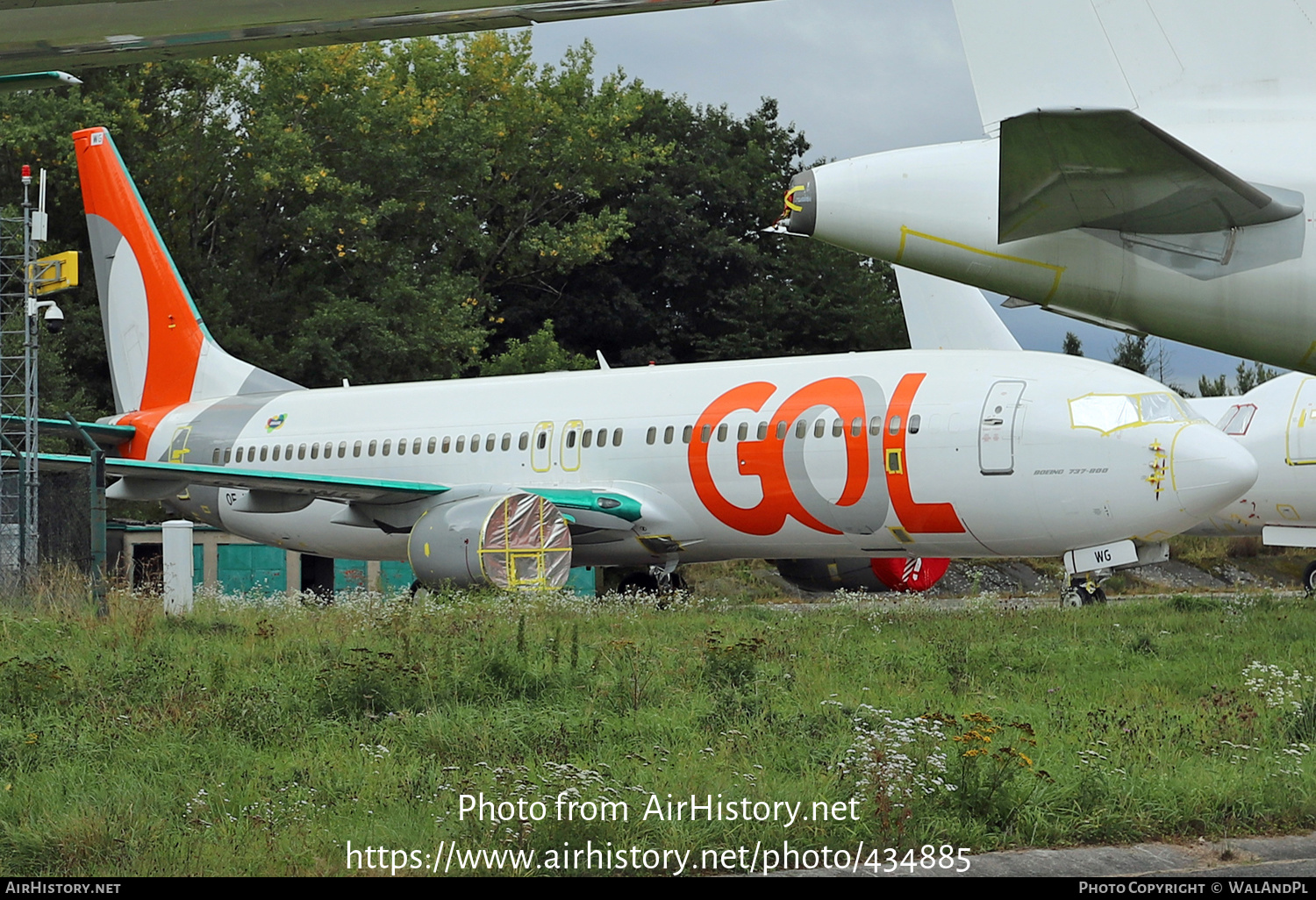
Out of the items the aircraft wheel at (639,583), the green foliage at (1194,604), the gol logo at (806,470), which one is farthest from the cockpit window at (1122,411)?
the aircraft wheel at (639,583)

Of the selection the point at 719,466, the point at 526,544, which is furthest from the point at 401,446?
the point at 719,466

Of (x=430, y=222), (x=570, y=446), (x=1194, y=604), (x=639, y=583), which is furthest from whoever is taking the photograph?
(x=430, y=222)

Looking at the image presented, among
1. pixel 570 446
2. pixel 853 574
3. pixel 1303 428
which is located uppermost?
pixel 1303 428

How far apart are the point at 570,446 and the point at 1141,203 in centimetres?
1201

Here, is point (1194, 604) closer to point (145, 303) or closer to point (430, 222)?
point (145, 303)

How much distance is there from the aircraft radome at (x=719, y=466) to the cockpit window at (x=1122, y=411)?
24 millimetres

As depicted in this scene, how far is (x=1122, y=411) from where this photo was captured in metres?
14.3

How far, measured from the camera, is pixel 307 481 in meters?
16.2

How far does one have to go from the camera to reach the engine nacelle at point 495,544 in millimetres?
15836

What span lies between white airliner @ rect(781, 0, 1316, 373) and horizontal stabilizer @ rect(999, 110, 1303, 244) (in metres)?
0.02

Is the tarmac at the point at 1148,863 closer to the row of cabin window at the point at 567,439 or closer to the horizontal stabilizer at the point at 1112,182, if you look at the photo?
the horizontal stabilizer at the point at 1112,182

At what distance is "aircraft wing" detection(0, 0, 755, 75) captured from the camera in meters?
3.99

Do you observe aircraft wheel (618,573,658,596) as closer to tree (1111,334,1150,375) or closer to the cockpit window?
the cockpit window

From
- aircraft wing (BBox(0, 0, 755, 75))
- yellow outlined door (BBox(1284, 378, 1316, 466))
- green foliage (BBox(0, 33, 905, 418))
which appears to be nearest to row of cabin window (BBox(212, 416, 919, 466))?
yellow outlined door (BBox(1284, 378, 1316, 466))
